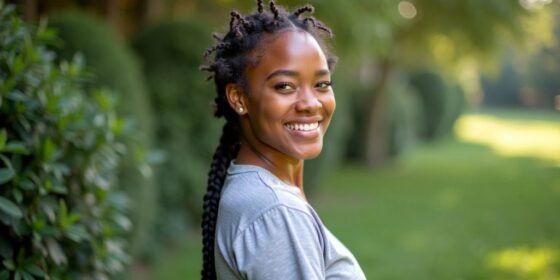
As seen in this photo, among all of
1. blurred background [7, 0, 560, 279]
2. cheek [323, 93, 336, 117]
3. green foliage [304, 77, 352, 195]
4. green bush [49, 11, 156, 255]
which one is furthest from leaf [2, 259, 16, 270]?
green foliage [304, 77, 352, 195]

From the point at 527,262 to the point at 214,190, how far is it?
556 centimetres

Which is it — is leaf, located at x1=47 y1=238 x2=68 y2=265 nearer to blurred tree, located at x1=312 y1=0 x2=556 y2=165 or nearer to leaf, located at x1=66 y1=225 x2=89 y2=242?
leaf, located at x1=66 y1=225 x2=89 y2=242

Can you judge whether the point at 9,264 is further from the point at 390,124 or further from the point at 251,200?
the point at 390,124

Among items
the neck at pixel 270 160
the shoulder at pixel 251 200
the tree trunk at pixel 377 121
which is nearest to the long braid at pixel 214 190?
the neck at pixel 270 160

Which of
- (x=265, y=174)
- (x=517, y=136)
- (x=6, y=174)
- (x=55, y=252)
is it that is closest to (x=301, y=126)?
(x=265, y=174)

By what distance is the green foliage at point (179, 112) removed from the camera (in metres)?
7.26

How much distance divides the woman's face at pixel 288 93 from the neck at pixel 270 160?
19 millimetres

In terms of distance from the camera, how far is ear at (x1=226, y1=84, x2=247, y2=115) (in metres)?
2.01

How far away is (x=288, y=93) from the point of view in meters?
1.93

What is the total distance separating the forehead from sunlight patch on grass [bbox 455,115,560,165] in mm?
16433

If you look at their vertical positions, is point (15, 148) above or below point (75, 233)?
above

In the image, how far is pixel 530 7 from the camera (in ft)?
36.0

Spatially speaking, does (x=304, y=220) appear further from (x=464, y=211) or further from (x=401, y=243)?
(x=464, y=211)

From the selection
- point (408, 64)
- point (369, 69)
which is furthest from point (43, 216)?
point (369, 69)
